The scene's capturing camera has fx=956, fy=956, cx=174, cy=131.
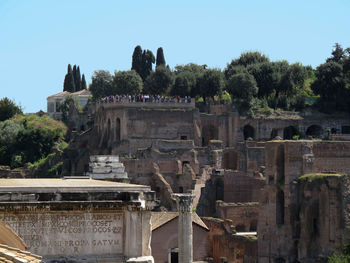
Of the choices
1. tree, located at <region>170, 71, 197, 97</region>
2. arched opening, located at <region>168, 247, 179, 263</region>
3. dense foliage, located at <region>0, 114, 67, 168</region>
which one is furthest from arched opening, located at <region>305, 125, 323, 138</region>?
arched opening, located at <region>168, 247, 179, 263</region>

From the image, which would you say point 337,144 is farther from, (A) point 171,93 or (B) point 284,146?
(A) point 171,93

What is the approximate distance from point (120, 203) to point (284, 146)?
45181 millimetres

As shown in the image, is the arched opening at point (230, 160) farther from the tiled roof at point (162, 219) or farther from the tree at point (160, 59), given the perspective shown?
the tree at point (160, 59)

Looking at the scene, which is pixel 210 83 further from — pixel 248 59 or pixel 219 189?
pixel 219 189

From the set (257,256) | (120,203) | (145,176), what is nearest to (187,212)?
(120,203)

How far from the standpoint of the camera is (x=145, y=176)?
246 feet

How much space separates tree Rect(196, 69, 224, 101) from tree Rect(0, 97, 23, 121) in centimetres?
Result: 2774

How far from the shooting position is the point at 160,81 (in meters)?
96.8

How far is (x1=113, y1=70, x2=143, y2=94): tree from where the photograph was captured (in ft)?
321

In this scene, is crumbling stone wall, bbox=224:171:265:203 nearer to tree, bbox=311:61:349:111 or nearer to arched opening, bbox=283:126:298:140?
arched opening, bbox=283:126:298:140

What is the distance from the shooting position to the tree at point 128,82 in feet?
321

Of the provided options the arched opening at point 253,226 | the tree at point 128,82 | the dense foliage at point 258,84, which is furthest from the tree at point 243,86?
the arched opening at point 253,226

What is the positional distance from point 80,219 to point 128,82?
77.6 meters

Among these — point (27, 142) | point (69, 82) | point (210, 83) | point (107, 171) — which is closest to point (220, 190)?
point (210, 83)
